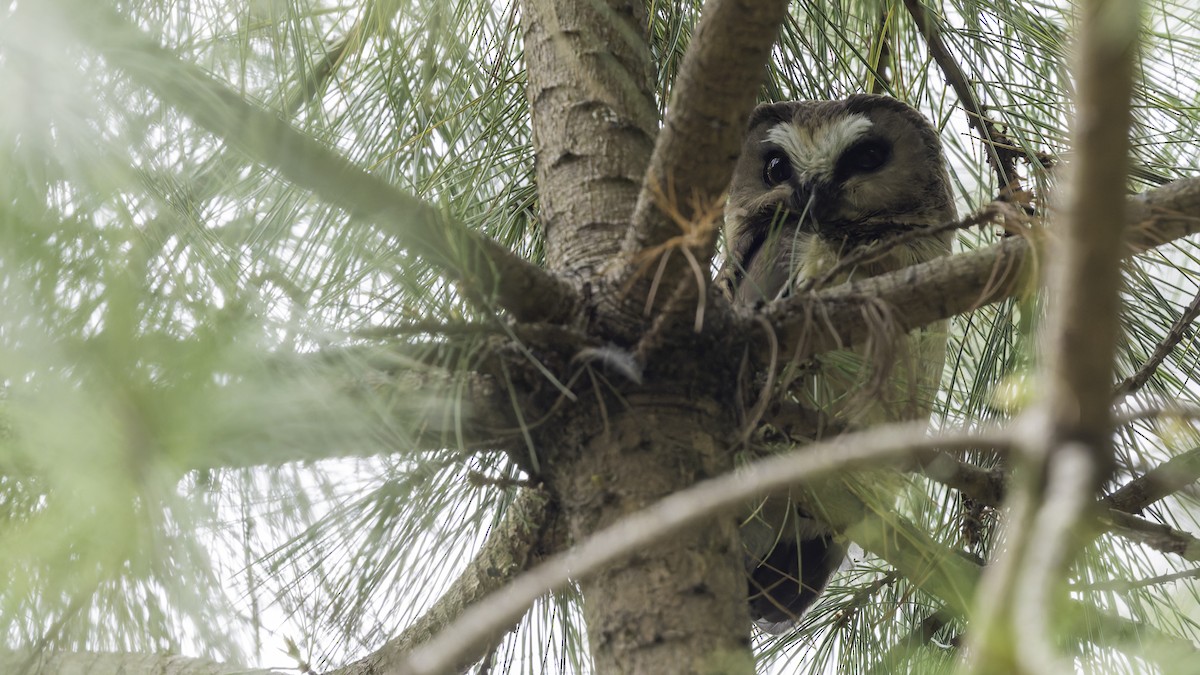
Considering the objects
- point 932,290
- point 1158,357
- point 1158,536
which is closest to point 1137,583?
point 1158,536

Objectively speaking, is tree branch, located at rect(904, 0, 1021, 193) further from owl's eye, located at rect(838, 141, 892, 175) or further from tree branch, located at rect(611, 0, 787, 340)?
tree branch, located at rect(611, 0, 787, 340)

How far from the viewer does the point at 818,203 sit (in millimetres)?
2758

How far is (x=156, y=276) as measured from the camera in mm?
1103

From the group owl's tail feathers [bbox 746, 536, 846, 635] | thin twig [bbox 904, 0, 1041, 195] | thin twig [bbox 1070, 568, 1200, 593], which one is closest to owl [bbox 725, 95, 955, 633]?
owl's tail feathers [bbox 746, 536, 846, 635]

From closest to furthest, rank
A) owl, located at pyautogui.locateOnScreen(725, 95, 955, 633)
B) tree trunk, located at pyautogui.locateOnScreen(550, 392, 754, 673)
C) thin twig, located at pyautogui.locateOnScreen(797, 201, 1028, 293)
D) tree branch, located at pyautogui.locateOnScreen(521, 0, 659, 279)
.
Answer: tree trunk, located at pyautogui.locateOnScreen(550, 392, 754, 673) → thin twig, located at pyautogui.locateOnScreen(797, 201, 1028, 293) → tree branch, located at pyautogui.locateOnScreen(521, 0, 659, 279) → owl, located at pyautogui.locateOnScreen(725, 95, 955, 633)

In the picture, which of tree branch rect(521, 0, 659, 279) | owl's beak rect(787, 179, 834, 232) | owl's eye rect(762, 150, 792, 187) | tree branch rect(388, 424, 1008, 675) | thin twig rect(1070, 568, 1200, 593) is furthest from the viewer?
owl's eye rect(762, 150, 792, 187)

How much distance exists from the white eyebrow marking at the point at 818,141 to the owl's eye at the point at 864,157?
35 millimetres

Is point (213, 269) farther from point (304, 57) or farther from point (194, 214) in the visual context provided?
point (304, 57)

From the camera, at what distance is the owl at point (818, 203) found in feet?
8.29

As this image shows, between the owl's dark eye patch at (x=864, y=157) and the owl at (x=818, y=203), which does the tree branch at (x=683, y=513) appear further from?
the owl's dark eye patch at (x=864, y=157)

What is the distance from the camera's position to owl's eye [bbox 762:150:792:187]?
2.87 meters

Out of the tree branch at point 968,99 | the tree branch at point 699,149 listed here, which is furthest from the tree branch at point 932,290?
the tree branch at point 968,99

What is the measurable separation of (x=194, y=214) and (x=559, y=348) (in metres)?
0.49

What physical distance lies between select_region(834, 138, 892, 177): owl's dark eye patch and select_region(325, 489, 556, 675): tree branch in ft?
5.14
